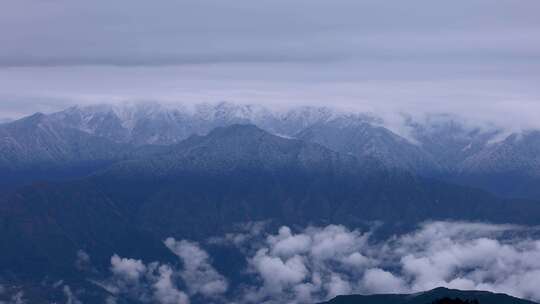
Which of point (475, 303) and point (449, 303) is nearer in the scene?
point (449, 303)
